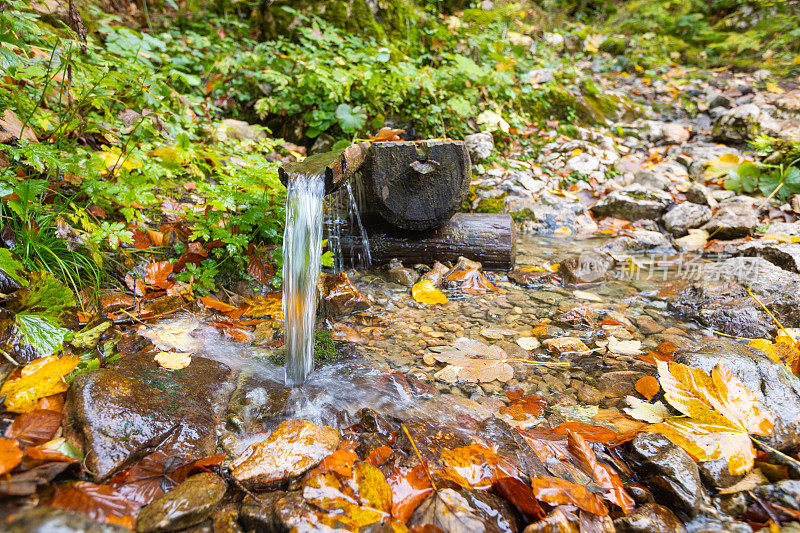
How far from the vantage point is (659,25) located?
1115 cm

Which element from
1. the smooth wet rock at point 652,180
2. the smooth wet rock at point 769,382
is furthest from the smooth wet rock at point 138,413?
the smooth wet rock at point 652,180

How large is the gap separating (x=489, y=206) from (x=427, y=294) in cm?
208

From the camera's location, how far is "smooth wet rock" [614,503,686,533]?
1.23 meters

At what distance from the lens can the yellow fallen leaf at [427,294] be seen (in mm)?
3047

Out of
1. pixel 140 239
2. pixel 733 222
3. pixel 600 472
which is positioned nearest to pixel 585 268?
pixel 733 222

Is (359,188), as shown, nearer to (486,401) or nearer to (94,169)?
(94,169)

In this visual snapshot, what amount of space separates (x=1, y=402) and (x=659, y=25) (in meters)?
15.3

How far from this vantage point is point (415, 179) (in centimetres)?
308

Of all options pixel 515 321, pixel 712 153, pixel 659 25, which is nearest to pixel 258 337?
pixel 515 321

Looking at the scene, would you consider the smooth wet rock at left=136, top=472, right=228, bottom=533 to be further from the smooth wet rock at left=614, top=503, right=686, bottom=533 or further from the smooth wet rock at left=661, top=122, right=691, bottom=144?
the smooth wet rock at left=661, top=122, right=691, bottom=144

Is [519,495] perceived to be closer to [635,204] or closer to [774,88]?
[635,204]

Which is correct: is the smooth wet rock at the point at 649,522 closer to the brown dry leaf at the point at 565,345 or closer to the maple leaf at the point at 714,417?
the maple leaf at the point at 714,417

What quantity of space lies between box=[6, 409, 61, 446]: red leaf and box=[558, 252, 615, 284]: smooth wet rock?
3.54 meters

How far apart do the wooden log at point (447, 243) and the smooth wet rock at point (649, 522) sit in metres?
2.42
